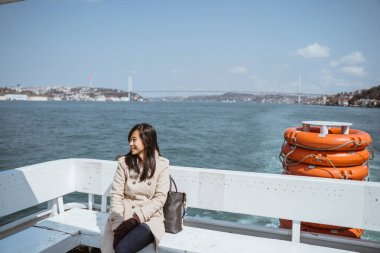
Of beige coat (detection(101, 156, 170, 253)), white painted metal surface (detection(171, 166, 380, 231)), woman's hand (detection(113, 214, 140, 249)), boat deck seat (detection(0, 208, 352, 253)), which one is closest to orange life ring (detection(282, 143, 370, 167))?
white painted metal surface (detection(171, 166, 380, 231))

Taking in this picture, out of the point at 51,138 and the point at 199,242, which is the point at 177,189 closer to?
the point at 199,242

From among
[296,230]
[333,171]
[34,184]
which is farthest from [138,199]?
[333,171]

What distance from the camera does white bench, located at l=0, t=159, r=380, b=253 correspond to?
94.3 inches

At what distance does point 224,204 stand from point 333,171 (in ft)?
3.87

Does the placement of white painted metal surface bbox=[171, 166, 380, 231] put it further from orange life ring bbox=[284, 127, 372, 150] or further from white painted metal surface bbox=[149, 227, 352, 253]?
orange life ring bbox=[284, 127, 372, 150]

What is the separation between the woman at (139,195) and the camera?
7.67 feet

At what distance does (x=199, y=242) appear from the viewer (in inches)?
98.3

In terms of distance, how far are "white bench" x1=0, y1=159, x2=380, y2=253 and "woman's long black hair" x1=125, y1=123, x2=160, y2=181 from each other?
0.39 metres

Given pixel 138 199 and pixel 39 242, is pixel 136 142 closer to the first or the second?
pixel 138 199

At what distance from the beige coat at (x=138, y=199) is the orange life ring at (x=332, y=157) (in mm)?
1515

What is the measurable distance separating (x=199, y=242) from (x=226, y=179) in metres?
0.53

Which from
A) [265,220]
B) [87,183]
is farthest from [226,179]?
[265,220]

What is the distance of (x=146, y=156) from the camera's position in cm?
254

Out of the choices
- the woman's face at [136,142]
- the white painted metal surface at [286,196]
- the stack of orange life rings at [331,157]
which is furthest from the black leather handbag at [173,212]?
the stack of orange life rings at [331,157]
